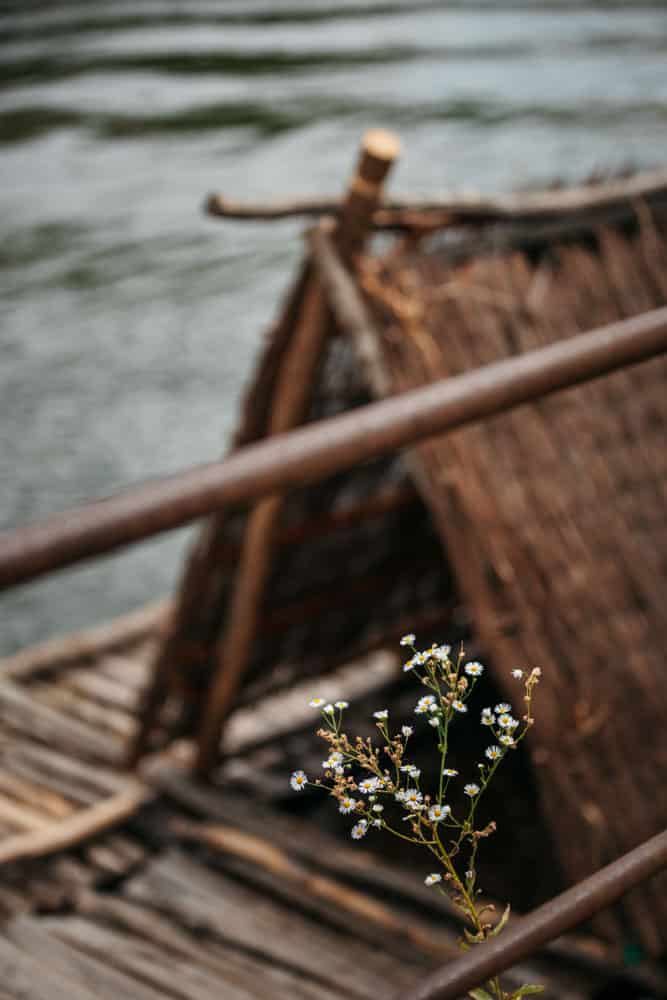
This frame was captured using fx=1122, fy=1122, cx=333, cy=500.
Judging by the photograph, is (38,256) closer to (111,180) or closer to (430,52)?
(111,180)

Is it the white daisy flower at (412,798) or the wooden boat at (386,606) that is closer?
the white daisy flower at (412,798)

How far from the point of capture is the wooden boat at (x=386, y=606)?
202 cm

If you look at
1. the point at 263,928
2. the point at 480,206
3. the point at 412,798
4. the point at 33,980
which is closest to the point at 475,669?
the point at 412,798

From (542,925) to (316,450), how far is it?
1.22 feet

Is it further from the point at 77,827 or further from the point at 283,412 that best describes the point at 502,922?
the point at 77,827

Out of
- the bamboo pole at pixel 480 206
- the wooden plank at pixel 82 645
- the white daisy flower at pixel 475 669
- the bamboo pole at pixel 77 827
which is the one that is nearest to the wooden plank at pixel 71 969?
the bamboo pole at pixel 77 827

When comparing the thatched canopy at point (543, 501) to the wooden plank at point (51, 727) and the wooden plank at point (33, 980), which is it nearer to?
the wooden plank at point (51, 727)

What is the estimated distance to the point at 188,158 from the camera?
11.5 meters

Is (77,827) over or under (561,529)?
under

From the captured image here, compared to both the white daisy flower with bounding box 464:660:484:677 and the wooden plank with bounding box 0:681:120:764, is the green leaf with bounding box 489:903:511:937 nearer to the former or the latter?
the white daisy flower with bounding box 464:660:484:677

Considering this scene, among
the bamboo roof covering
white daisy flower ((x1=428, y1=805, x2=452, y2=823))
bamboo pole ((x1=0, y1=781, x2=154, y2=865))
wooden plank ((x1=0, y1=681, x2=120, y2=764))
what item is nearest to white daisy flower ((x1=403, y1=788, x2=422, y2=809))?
white daisy flower ((x1=428, y1=805, x2=452, y2=823))

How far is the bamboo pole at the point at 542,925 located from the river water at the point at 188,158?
2006 millimetres

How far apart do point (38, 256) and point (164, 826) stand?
23.6ft

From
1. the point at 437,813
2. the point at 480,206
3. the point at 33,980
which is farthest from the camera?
the point at 480,206
